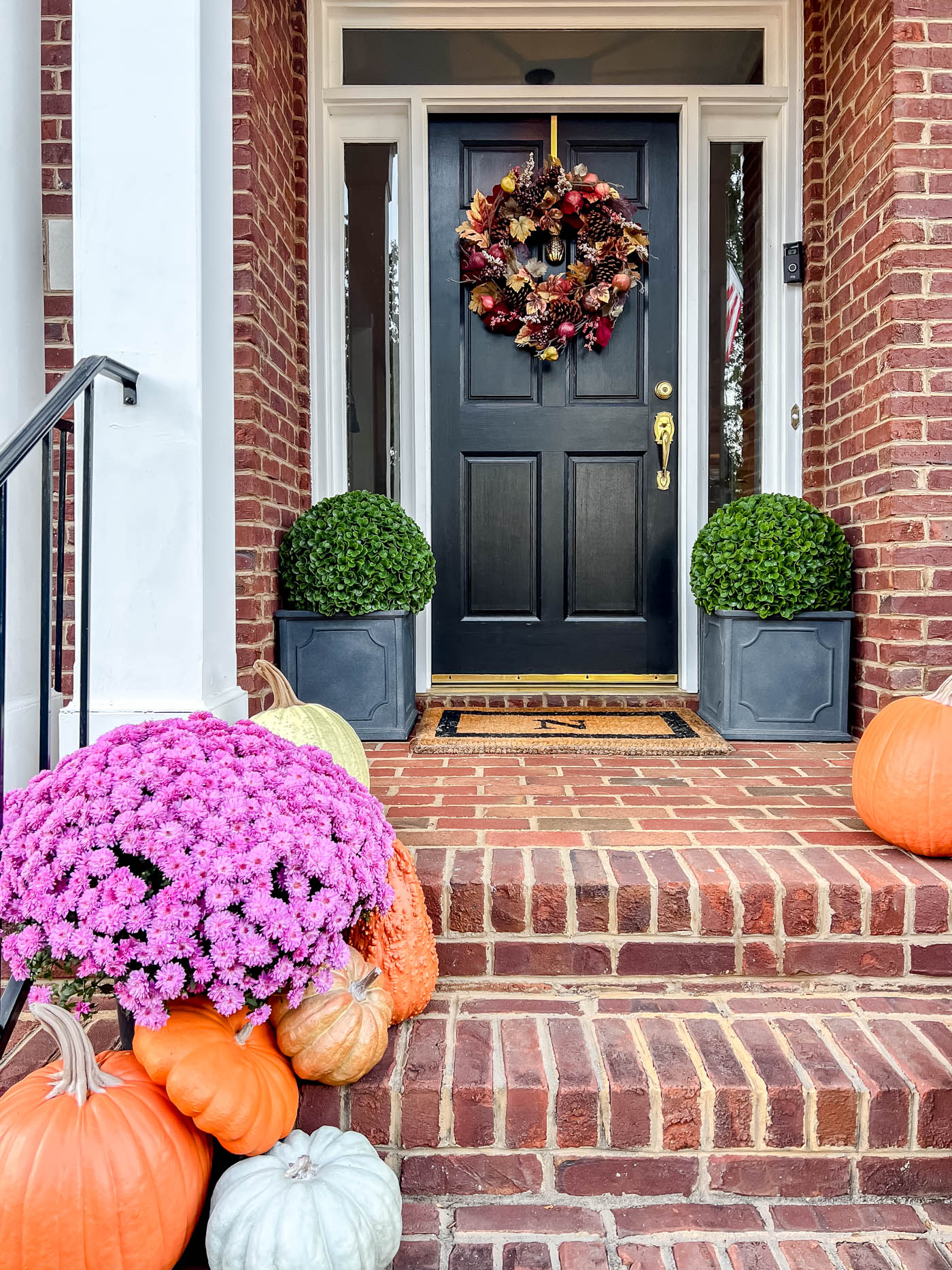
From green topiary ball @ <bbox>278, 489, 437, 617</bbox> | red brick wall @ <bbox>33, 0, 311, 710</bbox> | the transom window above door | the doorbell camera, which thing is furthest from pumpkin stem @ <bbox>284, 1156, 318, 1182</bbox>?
the transom window above door

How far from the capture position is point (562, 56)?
3.10 meters

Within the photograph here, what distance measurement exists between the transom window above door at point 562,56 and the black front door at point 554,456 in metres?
0.16

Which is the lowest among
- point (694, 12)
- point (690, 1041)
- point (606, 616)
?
point (690, 1041)

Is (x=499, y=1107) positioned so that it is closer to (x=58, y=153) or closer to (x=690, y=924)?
(x=690, y=924)

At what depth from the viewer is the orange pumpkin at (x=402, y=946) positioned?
4.54 ft

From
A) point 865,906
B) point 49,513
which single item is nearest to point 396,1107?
point 865,906

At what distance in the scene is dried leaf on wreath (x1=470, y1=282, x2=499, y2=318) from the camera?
123 inches

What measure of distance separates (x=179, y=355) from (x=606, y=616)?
1.92 metres

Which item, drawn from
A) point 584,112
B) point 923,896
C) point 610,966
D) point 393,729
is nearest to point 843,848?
point 923,896

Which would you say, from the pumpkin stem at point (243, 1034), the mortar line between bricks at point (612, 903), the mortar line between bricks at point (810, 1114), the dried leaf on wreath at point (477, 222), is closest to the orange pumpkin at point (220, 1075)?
the pumpkin stem at point (243, 1034)

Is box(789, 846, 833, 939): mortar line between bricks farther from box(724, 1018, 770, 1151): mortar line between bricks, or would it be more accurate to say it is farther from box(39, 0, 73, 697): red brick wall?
box(39, 0, 73, 697): red brick wall

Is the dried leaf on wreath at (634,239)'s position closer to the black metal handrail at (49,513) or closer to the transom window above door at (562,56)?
the transom window above door at (562,56)

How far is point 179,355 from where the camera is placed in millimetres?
1693

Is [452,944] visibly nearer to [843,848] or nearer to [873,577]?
[843,848]
